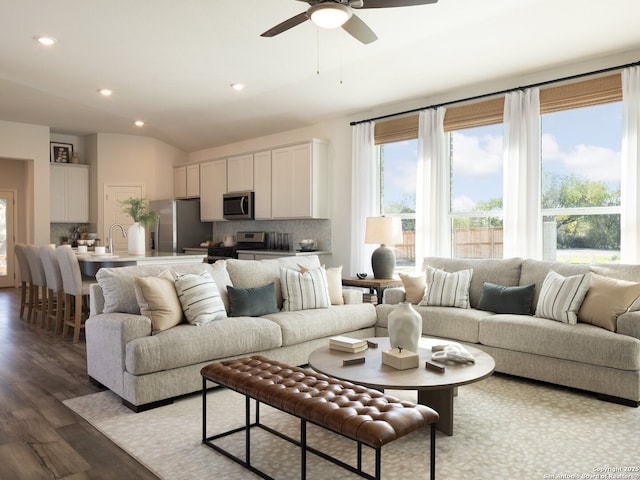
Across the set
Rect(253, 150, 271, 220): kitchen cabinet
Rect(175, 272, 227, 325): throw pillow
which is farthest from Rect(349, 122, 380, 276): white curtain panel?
Rect(175, 272, 227, 325): throw pillow

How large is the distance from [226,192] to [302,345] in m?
4.70

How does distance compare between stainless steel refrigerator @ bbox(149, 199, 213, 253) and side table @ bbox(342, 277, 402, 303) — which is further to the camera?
stainless steel refrigerator @ bbox(149, 199, 213, 253)

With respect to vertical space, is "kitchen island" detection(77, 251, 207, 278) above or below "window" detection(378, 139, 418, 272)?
below

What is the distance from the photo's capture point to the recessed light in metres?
4.75

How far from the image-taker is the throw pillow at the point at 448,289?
4.52 metres

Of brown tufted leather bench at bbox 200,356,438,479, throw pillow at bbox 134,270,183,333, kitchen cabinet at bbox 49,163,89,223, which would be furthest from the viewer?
kitchen cabinet at bbox 49,163,89,223

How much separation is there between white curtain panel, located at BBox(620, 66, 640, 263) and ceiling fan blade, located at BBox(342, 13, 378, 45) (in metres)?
2.52

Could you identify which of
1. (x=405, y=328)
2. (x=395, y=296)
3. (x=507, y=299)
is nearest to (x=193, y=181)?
(x=395, y=296)

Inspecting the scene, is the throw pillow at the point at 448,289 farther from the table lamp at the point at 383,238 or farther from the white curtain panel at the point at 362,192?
the white curtain panel at the point at 362,192

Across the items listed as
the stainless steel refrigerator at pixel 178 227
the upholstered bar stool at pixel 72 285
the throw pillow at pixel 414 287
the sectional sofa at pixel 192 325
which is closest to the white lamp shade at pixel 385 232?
the throw pillow at pixel 414 287

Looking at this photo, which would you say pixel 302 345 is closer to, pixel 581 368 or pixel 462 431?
pixel 462 431

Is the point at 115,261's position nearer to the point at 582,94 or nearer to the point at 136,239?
the point at 136,239

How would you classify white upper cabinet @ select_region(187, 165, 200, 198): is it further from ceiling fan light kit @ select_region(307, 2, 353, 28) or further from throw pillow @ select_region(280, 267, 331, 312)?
ceiling fan light kit @ select_region(307, 2, 353, 28)

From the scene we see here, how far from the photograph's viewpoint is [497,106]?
5.34 metres
